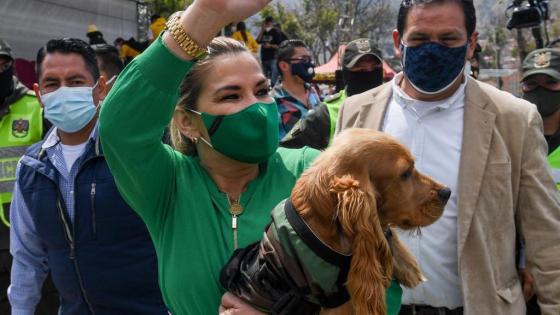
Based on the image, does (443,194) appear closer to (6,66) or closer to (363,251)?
(363,251)

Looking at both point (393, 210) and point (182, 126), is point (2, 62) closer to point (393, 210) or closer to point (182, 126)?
point (182, 126)

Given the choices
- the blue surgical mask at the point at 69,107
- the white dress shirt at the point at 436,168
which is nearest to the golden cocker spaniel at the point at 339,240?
the white dress shirt at the point at 436,168

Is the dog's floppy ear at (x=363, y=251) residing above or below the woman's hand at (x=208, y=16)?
below

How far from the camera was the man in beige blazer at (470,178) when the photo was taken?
9.05 feet

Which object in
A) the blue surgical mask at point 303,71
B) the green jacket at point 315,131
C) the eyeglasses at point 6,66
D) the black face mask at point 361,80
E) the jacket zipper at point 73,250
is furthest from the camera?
the blue surgical mask at point 303,71

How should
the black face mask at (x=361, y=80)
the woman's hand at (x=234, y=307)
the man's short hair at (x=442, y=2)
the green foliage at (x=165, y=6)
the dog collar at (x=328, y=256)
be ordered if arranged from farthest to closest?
the green foliage at (x=165, y=6), the black face mask at (x=361, y=80), the man's short hair at (x=442, y=2), the woman's hand at (x=234, y=307), the dog collar at (x=328, y=256)

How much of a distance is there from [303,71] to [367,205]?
6440 millimetres

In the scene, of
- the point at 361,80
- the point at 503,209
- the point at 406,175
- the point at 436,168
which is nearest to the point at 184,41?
the point at 406,175

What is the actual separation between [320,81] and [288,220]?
19359 mm

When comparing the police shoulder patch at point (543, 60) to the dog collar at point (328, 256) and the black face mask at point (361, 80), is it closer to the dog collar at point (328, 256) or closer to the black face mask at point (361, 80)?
the black face mask at point (361, 80)

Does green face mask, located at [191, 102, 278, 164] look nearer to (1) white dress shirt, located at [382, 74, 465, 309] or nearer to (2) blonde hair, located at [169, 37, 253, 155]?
(2) blonde hair, located at [169, 37, 253, 155]

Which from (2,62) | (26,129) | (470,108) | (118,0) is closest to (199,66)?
(470,108)

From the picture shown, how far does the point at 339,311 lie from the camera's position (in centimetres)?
195

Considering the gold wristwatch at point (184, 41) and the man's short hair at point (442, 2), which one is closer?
the gold wristwatch at point (184, 41)
